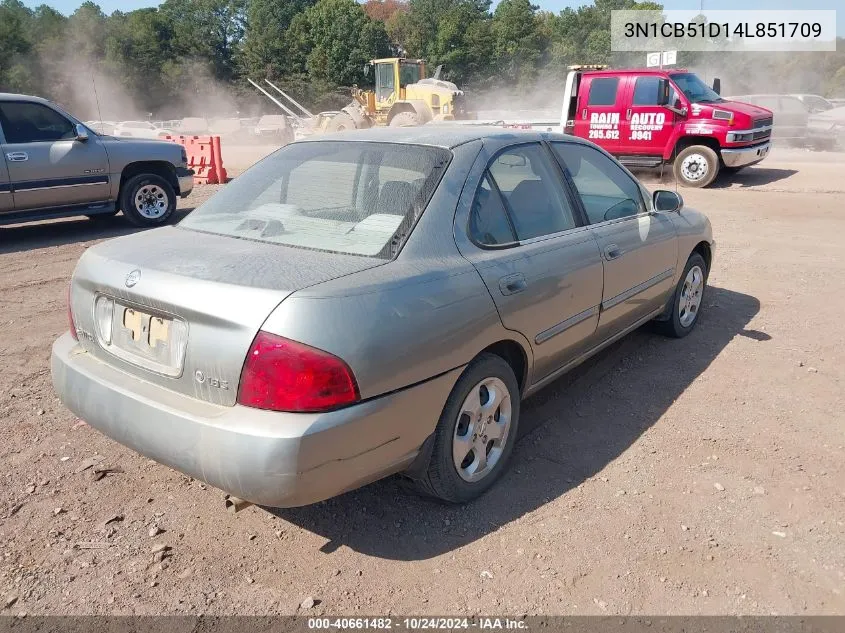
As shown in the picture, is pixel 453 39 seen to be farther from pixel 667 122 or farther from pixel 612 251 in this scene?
pixel 612 251

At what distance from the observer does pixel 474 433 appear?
3.04 meters

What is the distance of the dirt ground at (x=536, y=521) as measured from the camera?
2568 millimetres

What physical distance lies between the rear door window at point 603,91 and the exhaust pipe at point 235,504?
1241 centimetres

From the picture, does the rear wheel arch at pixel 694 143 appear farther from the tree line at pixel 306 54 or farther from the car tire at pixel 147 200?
the tree line at pixel 306 54

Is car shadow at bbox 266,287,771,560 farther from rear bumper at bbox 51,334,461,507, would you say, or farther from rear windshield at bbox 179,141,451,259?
rear windshield at bbox 179,141,451,259

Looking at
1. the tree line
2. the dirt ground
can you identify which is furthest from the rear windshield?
the tree line

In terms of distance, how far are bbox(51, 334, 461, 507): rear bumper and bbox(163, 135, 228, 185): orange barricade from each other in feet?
40.3

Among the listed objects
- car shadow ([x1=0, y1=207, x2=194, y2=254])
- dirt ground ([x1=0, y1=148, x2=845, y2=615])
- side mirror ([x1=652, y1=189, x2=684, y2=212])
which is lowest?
dirt ground ([x1=0, y1=148, x2=845, y2=615])

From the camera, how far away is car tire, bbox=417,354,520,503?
2.84m

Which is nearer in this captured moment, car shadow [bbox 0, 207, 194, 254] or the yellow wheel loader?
car shadow [bbox 0, 207, 194, 254]

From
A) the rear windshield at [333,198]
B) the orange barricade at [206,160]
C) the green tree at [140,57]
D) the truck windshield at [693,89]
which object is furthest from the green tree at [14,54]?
the rear windshield at [333,198]

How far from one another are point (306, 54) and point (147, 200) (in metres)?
57.0

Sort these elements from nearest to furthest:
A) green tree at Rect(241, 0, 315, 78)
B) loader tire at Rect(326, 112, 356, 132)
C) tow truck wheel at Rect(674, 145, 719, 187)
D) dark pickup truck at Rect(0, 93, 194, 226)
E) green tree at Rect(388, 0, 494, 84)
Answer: dark pickup truck at Rect(0, 93, 194, 226)
tow truck wheel at Rect(674, 145, 719, 187)
loader tire at Rect(326, 112, 356, 132)
green tree at Rect(388, 0, 494, 84)
green tree at Rect(241, 0, 315, 78)

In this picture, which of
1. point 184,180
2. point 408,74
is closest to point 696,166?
point 184,180
